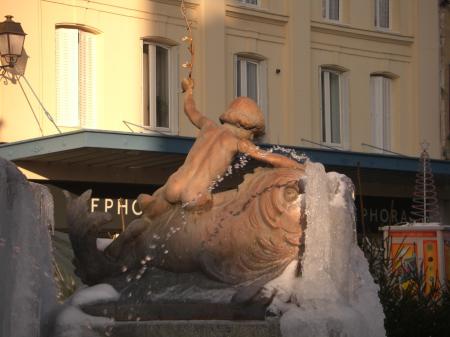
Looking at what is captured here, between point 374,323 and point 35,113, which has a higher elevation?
point 35,113

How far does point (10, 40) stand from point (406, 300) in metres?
12.0

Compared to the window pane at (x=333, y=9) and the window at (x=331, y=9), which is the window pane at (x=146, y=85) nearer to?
the window at (x=331, y=9)

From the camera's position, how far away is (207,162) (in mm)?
11102

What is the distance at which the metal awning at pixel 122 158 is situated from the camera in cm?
2369

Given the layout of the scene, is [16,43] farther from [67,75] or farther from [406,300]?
[406,300]

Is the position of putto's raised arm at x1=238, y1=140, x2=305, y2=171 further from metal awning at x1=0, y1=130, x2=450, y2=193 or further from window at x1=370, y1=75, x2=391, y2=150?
window at x1=370, y1=75, x2=391, y2=150

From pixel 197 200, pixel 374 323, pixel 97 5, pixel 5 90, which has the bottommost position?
pixel 374 323

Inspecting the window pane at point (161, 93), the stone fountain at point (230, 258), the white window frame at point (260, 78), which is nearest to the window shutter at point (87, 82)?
the window pane at point (161, 93)

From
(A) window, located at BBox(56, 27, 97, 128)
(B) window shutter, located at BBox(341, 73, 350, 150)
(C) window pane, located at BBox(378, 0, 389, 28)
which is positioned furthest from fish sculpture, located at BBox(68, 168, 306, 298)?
(C) window pane, located at BBox(378, 0, 389, 28)

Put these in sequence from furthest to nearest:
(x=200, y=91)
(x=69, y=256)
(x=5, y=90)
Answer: (x=200, y=91), (x=5, y=90), (x=69, y=256)

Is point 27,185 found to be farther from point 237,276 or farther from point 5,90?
point 5,90

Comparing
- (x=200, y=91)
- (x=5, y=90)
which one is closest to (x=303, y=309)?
(x=5, y=90)

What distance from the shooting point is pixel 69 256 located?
1209 cm

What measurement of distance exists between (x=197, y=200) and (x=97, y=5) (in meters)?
15.8
